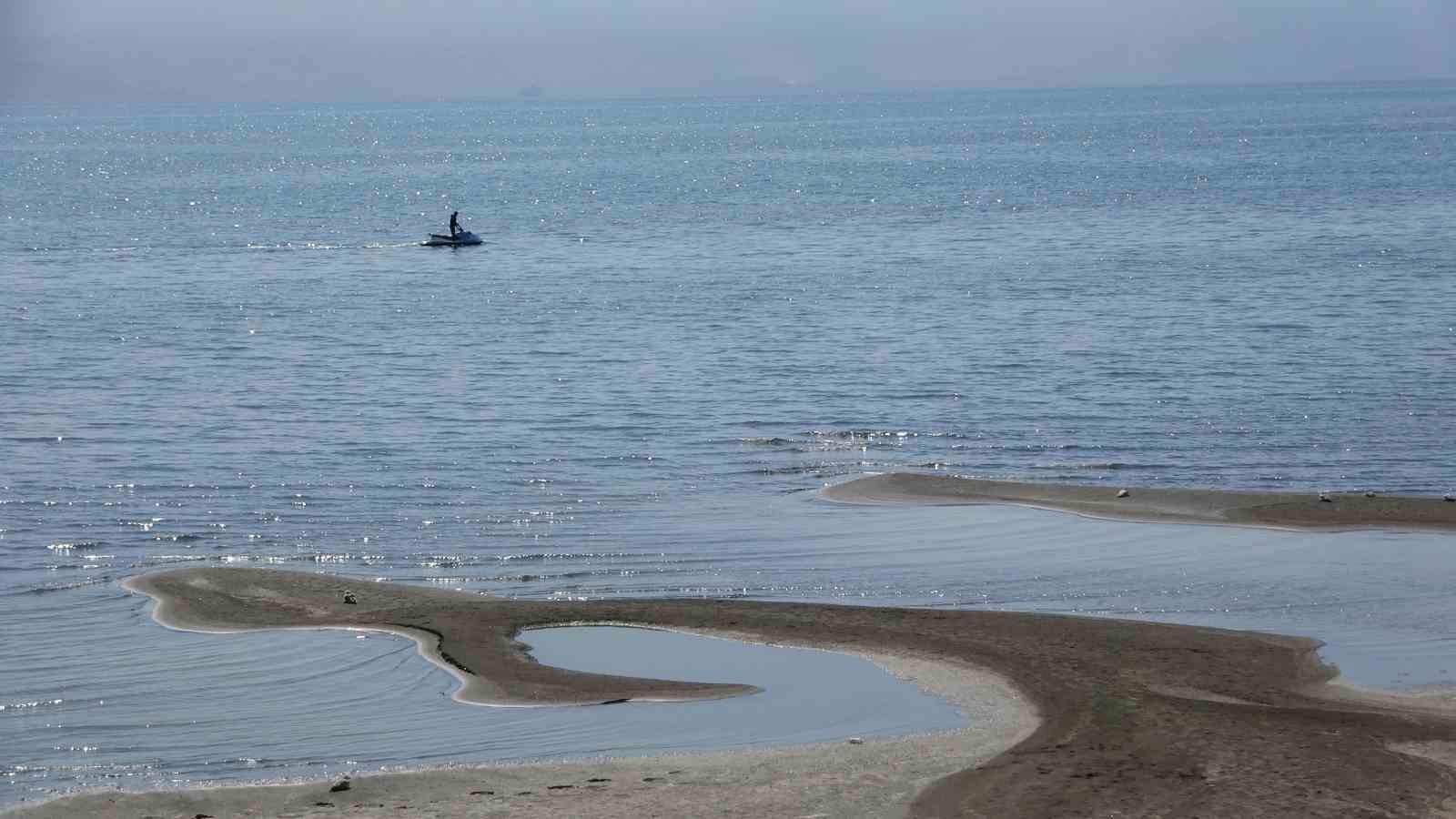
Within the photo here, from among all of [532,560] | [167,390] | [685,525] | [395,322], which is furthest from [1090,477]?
[395,322]

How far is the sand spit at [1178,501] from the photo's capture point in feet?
97.5

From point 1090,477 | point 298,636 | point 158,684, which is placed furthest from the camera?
point 1090,477

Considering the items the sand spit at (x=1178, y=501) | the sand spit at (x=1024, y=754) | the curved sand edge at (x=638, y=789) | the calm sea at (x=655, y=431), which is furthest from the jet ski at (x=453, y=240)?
the curved sand edge at (x=638, y=789)

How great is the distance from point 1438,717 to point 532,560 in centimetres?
1395

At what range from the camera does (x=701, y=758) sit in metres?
18.4

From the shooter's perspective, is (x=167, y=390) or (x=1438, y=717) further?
(x=167, y=390)

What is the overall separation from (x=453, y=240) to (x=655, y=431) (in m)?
48.7

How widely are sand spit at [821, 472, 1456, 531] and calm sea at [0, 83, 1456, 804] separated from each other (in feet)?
2.74

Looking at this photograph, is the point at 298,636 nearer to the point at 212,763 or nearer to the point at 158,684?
the point at 158,684

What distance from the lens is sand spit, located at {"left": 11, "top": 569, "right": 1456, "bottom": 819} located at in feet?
55.3

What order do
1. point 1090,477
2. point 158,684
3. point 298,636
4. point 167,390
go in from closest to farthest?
point 158,684, point 298,636, point 1090,477, point 167,390

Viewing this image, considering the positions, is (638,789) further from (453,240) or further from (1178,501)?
(453,240)

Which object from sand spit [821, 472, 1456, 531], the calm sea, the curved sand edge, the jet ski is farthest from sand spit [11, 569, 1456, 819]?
the jet ski

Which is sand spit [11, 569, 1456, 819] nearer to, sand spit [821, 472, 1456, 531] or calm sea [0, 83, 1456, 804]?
calm sea [0, 83, 1456, 804]
